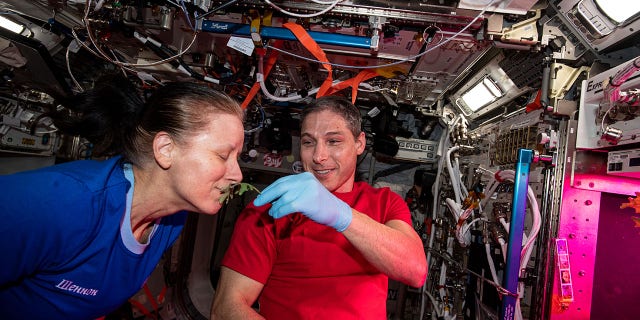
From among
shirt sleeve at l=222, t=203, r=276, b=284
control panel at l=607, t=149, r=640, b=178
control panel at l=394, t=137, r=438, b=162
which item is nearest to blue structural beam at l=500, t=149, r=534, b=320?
control panel at l=607, t=149, r=640, b=178

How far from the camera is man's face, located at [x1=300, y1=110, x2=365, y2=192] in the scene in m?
2.35

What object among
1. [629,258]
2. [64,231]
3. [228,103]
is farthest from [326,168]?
[629,258]

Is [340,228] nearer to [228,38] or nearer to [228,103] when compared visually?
[228,103]

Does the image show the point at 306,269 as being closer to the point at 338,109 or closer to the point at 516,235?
the point at 338,109

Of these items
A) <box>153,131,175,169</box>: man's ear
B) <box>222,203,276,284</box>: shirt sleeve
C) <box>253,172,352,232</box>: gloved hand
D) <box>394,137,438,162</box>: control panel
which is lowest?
<box>222,203,276,284</box>: shirt sleeve

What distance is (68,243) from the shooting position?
4.49 ft

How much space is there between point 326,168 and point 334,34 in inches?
47.0

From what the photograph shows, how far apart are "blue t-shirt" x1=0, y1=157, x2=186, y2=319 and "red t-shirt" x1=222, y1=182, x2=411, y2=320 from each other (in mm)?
671

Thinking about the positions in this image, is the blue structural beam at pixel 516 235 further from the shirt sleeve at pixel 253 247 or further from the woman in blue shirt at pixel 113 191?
the woman in blue shirt at pixel 113 191

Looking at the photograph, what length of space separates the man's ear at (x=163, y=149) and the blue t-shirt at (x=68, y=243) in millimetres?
214

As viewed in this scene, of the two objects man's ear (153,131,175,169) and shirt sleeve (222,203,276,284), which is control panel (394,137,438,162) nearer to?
shirt sleeve (222,203,276,284)

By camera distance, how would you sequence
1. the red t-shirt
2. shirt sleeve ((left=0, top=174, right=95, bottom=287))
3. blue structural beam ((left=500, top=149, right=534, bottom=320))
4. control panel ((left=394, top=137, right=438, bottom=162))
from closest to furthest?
shirt sleeve ((left=0, top=174, right=95, bottom=287)) < the red t-shirt < blue structural beam ((left=500, top=149, right=534, bottom=320)) < control panel ((left=394, top=137, right=438, bottom=162))

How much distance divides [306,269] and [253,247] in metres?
0.40

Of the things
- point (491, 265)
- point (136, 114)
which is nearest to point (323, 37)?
point (136, 114)
